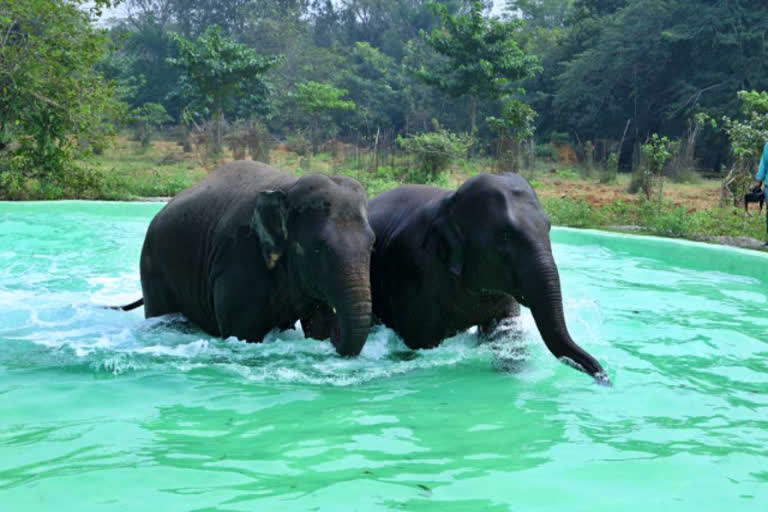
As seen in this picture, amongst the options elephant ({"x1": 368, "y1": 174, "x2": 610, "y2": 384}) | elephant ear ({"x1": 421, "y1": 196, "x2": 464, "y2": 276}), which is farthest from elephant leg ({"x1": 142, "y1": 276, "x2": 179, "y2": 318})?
elephant ear ({"x1": 421, "y1": 196, "x2": 464, "y2": 276})

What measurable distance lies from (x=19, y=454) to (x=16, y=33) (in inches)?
603

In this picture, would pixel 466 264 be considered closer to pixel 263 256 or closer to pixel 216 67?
pixel 263 256

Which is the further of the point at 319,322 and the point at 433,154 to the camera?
the point at 433,154

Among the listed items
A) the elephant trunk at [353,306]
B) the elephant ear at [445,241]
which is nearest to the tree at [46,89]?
the elephant ear at [445,241]

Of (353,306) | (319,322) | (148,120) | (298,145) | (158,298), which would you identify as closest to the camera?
(353,306)

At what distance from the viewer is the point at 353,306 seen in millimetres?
4730

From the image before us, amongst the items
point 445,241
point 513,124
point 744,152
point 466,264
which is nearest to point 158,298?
point 445,241

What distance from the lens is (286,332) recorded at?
586 cm

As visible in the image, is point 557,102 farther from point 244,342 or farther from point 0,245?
point 244,342

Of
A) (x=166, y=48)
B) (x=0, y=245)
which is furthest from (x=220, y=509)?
(x=166, y=48)

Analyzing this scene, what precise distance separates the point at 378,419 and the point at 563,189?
1798cm

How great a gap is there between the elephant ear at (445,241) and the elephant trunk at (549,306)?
0.53m

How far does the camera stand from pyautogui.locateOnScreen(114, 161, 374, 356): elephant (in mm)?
4816

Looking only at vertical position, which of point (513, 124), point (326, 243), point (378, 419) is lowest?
point (378, 419)
